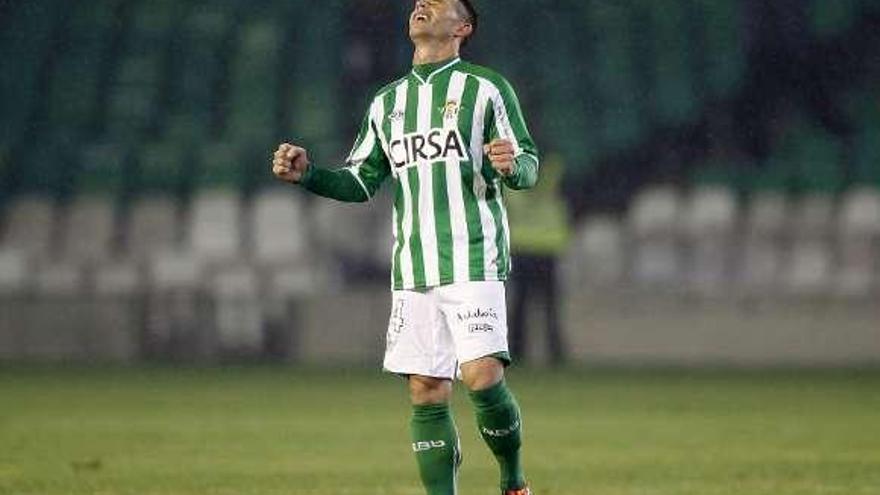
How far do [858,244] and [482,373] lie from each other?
12053mm

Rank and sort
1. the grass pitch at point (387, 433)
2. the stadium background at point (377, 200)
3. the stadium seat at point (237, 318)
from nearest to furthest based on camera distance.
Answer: the grass pitch at point (387, 433), the stadium background at point (377, 200), the stadium seat at point (237, 318)

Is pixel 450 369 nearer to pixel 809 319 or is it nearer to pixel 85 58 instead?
pixel 809 319

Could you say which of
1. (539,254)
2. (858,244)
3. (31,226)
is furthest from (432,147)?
(31,226)

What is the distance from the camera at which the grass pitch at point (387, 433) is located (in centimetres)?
890

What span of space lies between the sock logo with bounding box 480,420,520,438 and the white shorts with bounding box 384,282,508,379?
21cm

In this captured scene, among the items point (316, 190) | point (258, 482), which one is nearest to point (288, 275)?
point (258, 482)

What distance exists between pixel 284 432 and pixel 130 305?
6.91 metres

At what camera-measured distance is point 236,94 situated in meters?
20.0

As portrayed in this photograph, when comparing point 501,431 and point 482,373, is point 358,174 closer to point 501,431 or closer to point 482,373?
point 482,373

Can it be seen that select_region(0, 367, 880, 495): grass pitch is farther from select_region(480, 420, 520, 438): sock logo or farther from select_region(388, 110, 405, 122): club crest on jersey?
select_region(388, 110, 405, 122): club crest on jersey

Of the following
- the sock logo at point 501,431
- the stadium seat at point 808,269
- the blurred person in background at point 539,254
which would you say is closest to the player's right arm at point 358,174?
the sock logo at point 501,431

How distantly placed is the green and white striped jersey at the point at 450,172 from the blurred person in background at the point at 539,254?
10265mm

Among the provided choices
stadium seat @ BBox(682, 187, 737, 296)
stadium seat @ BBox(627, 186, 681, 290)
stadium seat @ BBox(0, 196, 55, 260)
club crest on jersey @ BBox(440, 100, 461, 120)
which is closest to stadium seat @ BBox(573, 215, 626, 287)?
stadium seat @ BBox(627, 186, 681, 290)

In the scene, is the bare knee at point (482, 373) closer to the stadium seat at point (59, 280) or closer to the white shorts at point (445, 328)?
the white shorts at point (445, 328)
